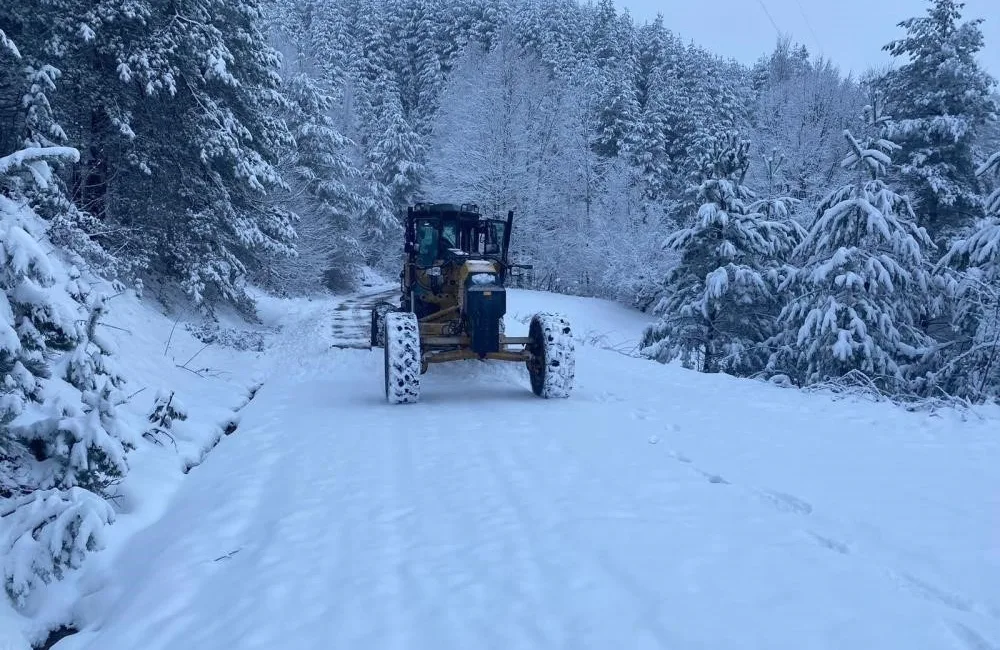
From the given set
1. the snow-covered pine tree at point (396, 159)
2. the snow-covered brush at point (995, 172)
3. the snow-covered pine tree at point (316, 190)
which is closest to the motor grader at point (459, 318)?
the snow-covered brush at point (995, 172)

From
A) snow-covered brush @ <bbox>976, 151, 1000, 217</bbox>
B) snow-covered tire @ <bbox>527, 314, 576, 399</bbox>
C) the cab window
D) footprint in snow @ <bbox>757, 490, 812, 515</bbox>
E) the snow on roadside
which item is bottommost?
the snow on roadside

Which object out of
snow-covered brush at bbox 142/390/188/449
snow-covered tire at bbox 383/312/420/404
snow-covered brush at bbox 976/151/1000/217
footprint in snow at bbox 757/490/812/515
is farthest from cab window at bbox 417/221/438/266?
snow-covered brush at bbox 976/151/1000/217

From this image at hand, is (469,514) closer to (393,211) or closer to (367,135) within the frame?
(393,211)

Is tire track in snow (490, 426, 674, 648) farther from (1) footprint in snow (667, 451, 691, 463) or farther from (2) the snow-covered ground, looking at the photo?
(1) footprint in snow (667, 451, 691, 463)

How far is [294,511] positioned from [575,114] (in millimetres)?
32437

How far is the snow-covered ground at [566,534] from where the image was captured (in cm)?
298

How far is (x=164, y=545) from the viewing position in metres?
4.10

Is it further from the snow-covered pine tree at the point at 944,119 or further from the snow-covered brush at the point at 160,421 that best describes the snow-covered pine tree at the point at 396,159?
the snow-covered brush at the point at 160,421

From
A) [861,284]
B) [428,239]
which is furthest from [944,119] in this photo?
[428,239]

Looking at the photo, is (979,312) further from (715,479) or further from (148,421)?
(148,421)

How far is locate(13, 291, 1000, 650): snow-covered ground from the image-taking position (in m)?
2.98

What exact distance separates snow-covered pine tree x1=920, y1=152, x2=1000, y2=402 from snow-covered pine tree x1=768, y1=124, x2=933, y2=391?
0.67 metres

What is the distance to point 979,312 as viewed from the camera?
35.8 feet

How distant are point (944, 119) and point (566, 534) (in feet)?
60.4
